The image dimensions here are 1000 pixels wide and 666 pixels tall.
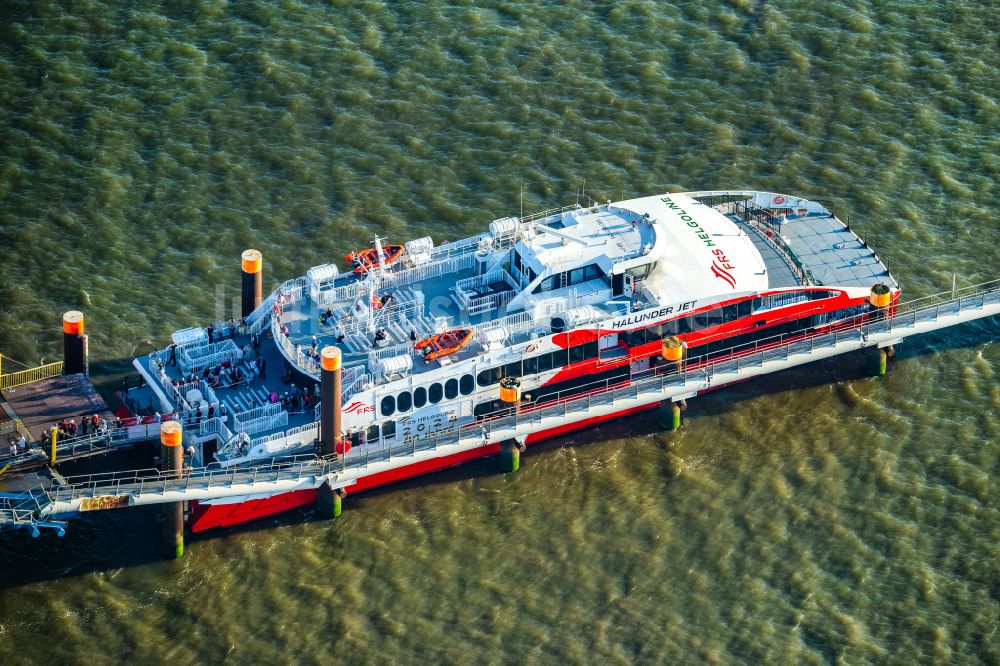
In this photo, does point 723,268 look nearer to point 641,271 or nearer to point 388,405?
point 641,271

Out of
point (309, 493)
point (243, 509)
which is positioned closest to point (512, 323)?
point (309, 493)

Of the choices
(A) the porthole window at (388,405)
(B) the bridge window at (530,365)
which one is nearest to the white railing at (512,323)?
(B) the bridge window at (530,365)

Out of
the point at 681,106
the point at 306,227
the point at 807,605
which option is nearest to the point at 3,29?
the point at 306,227

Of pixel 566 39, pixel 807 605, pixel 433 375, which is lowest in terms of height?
pixel 807 605

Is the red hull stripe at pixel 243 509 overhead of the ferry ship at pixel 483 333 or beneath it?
beneath

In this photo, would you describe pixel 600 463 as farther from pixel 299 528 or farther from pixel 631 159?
pixel 631 159

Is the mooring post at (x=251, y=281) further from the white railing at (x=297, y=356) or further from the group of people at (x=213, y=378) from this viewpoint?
the group of people at (x=213, y=378)
